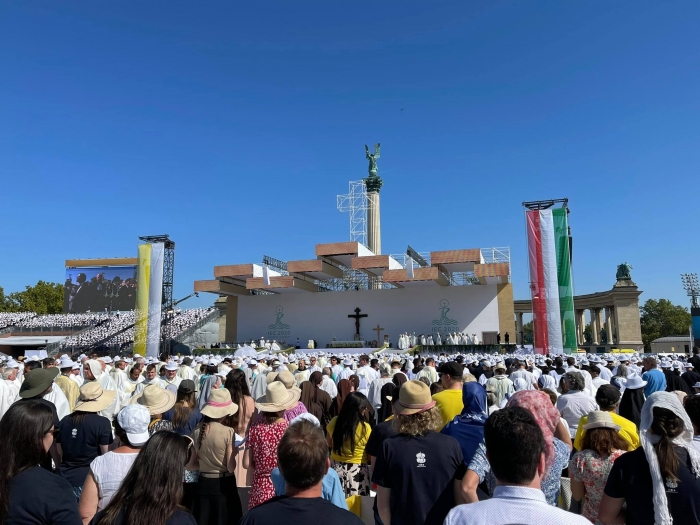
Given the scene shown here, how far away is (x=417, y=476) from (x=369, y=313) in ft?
115

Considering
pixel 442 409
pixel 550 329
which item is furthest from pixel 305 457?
pixel 550 329

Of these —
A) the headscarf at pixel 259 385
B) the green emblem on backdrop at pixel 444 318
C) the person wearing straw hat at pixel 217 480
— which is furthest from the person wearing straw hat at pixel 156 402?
the green emblem on backdrop at pixel 444 318

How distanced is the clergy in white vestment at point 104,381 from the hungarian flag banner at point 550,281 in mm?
18283

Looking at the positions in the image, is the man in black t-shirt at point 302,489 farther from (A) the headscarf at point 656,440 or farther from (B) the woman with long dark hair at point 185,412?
(B) the woman with long dark hair at point 185,412

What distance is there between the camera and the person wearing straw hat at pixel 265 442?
339 cm

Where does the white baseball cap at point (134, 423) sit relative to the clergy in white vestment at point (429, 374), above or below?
above

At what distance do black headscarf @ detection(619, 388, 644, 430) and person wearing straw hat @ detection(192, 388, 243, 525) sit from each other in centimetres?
454

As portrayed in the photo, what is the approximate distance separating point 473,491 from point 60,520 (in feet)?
6.59

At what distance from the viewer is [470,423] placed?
346cm

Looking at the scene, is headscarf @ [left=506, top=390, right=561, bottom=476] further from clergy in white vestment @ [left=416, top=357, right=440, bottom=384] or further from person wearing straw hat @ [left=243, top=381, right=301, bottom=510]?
clergy in white vestment @ [left=416, top=357, right=440, bottom=384]

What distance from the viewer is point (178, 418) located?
183 inches

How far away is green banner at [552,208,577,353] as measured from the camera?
77.0ft

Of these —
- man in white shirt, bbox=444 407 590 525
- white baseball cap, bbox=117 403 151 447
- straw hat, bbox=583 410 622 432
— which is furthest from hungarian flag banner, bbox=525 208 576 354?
man in white shirt, bbox=444 407 590 525

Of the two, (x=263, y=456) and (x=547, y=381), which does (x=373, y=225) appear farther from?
(x=263, y=456)
